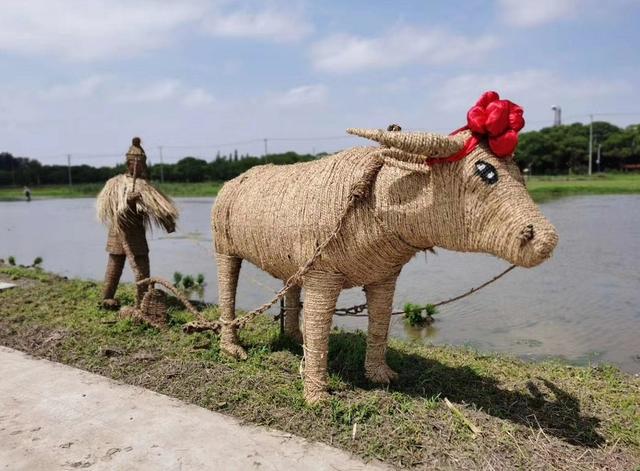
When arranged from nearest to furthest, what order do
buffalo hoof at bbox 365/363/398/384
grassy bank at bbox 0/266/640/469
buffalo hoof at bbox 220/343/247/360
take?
grassy bank at bbox 0/266/640/469, buffalo hoof at bbox 365/363/398/384, buffalo hoof at bbox 220/343/247/360

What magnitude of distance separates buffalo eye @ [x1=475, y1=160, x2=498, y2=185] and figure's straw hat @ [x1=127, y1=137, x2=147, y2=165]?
4345 millimetres

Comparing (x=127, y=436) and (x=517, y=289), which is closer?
(x=127, y=436)

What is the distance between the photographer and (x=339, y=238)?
3705mm

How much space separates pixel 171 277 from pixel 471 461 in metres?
7.86

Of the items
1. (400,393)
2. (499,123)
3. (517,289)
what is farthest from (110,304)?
(517,289)

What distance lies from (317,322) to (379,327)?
0.56m

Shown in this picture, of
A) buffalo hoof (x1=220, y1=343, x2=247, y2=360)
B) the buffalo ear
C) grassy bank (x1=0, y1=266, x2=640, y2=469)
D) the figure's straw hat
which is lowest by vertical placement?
grassy bank (x1=0, y1=266, x2=640, y2=469)

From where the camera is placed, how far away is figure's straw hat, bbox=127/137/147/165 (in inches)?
252

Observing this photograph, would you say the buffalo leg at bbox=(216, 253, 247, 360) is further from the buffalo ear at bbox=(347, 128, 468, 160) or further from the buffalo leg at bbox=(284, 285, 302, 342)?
the buffalo ear at bbox=(347, 128, 468, 160)

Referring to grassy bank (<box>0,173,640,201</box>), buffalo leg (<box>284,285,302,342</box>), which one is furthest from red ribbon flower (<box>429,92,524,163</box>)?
grassy bank (<box>0,173,640,201</box>)

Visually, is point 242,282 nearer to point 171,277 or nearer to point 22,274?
point 171,277

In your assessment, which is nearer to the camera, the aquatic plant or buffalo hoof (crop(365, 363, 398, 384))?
buffalo hoof (crop(365, 363, 398, 384))

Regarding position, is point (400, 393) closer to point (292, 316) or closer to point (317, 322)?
point (317, 322)

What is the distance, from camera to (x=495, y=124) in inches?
122
